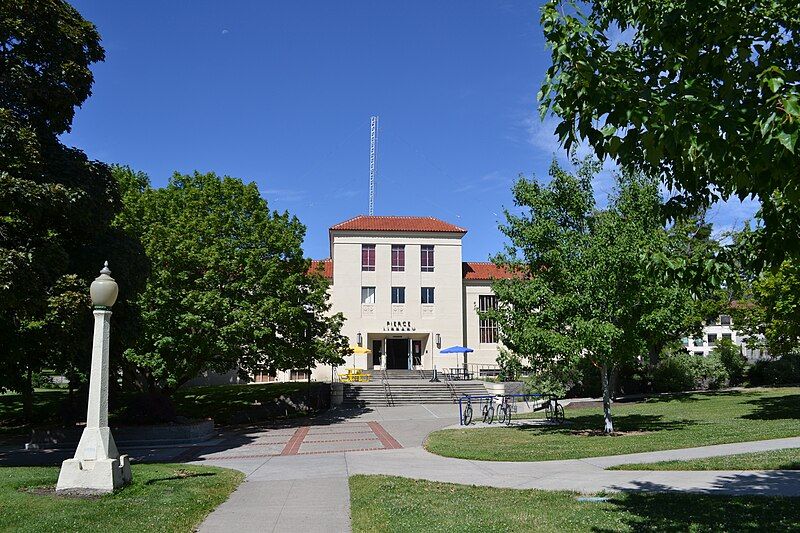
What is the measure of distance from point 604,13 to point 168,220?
20965mm

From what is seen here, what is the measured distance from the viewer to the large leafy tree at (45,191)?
12797 millimetres

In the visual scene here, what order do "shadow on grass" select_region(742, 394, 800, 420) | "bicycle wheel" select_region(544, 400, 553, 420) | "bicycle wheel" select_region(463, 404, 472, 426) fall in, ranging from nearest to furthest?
1. "shadow on grass" select_region(742, 394, 800, 420)
2. "bicycle wheel" select_region(463, 404, 472, 426)
3. "bicycle wheel" select_region(544, 400, 553, 420)

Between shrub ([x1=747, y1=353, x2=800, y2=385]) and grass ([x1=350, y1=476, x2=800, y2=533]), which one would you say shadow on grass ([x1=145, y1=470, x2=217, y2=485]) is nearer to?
grass ([x1=350, y1=476, x2=800, y2=533])

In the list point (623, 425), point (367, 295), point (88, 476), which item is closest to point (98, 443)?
point (88, 476)

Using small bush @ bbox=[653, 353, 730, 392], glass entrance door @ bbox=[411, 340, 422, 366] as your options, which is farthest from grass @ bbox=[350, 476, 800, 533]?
glass entrance door @ bbox=[411, 340, 422, 366]

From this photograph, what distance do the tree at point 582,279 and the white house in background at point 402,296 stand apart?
26.7 meters

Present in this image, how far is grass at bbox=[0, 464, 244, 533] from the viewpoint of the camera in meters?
7.63

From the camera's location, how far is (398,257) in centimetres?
4681

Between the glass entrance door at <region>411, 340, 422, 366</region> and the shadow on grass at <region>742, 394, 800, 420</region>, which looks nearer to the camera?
the shadow on grass at <region>742, 394, 800, 420</region>

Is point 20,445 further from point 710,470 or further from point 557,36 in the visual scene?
point 557,36

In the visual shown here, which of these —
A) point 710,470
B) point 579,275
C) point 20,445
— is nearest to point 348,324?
point 20,445

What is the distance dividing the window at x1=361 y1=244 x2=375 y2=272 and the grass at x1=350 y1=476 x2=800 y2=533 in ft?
120

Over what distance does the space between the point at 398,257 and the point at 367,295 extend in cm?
368

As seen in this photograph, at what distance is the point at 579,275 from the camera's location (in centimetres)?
1681
